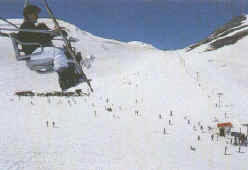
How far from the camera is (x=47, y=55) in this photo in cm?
473

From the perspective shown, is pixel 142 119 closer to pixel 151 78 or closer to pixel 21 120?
pixel 21 120

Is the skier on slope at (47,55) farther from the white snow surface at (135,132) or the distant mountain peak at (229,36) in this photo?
the distant mountain peak at (229,36)

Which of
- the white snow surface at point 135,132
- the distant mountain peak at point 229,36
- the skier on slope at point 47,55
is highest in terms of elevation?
the distant mountain peak at point 229,36

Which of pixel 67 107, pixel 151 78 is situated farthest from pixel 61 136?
pixel 151 78

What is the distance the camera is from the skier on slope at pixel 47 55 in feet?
15.2

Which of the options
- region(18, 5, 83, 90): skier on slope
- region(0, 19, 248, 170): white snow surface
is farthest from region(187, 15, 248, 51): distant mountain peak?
region(18, 5, 83, 90): skier on slope

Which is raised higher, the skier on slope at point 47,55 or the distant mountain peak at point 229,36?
the distant mountain peak at point 229,36

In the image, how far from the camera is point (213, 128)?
906 centimetres

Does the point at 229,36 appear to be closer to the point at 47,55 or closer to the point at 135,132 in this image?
the point at 135,132

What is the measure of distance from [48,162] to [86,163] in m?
0.74

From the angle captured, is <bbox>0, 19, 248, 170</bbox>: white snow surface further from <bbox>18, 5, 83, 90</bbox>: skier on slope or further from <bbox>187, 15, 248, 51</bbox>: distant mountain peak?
<bbox>187, 15, 248, 51</bbox>: distant mountain peak

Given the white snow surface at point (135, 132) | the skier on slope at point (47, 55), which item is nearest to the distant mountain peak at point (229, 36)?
the white snow surface at point (135, 132)

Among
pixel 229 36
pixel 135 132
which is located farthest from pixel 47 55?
pixel 229 36

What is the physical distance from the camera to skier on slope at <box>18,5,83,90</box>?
462 cm
